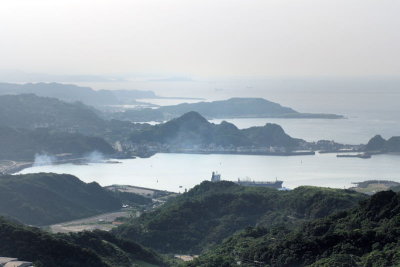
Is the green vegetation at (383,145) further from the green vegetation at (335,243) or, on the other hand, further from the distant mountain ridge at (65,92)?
the distant mountain ridge at (65,92)

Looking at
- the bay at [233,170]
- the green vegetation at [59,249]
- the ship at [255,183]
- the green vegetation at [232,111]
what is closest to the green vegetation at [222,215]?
the green vegetation at [59,249]

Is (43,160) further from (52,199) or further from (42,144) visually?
(52,199)

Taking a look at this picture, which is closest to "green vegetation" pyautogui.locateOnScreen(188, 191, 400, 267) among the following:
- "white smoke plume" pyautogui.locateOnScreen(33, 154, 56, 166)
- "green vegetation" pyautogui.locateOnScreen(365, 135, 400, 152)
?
"white smoke plume" pyautogui.locateOnScreen(33, 154, 56, 166)

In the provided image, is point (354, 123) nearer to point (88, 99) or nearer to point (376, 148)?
point (376, 148)

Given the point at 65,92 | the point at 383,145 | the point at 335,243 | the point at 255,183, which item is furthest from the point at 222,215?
the point at 65,92

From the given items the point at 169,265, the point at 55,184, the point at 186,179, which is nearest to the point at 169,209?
the point at 169,265

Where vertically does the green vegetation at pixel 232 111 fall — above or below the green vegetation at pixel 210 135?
above
